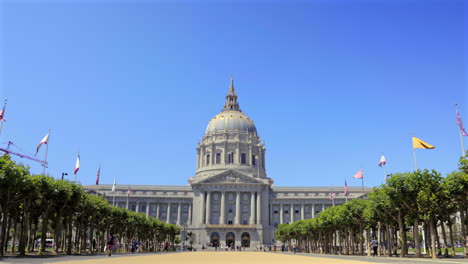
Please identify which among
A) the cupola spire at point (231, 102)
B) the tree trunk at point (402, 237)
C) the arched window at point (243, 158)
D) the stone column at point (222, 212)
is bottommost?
Answer: the tree trunk at point (402, 237)

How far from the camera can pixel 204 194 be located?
13375 centimetres

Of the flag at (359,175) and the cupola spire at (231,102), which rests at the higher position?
the cupola spire at (231,102)

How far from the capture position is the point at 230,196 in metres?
134

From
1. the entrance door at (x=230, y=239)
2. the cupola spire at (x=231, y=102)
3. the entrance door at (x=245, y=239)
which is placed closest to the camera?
the entrance door at (x=230, y=239)

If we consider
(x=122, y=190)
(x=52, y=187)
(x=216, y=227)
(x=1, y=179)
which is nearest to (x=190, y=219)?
(x=216, y=227)

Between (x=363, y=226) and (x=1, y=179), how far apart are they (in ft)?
156

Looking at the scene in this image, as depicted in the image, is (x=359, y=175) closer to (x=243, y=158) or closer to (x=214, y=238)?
(x=214, y=238)

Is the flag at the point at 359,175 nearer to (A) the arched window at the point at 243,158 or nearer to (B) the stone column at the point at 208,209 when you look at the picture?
(B) the stone column at the point at 208,209

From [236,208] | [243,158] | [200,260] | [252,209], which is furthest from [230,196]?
[200,260]

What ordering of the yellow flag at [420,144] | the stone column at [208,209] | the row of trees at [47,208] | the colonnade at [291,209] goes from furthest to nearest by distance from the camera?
the colonnade at [291,209], the stone column at [208,209], the yellow flag at [420,144], the row of trees at [47,208]

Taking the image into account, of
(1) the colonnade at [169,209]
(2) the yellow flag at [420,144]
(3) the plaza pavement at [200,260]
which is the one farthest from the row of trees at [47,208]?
(1) the colonnade at [169,209]

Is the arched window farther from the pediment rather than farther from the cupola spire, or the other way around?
the cupola spire

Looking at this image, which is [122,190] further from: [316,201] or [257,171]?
[316,201]

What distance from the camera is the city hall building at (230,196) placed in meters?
128
